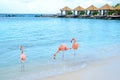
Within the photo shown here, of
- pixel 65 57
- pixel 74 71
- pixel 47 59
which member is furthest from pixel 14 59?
pixel 74 71

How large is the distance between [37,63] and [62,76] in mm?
2380

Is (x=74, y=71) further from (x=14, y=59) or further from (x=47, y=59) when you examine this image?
(x=14, y=59)

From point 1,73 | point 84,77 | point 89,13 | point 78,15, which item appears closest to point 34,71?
point 1,73

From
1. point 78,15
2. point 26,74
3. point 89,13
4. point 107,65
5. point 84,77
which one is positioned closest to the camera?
point 84,77

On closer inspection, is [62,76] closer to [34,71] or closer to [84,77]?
[84,77]

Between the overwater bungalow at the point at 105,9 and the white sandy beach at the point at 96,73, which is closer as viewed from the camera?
the white sandy beach at the point at 96,73

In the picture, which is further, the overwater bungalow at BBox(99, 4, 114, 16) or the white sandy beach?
the overwater bungalow at BBox(99, 4, 114, 16)

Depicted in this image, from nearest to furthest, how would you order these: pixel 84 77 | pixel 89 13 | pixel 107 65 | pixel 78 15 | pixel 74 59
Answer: pixel 84 77 → pixel 107 65 → pixel 74 59 → pixel 89 13 → pixel 78 15

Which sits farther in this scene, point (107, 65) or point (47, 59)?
point (47, 59)

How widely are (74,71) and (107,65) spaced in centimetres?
125

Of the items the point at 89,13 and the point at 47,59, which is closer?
the point at 47,59

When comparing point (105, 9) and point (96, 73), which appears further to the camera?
point (105, 9)

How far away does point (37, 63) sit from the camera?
30.2ft

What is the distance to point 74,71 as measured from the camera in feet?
25.1
